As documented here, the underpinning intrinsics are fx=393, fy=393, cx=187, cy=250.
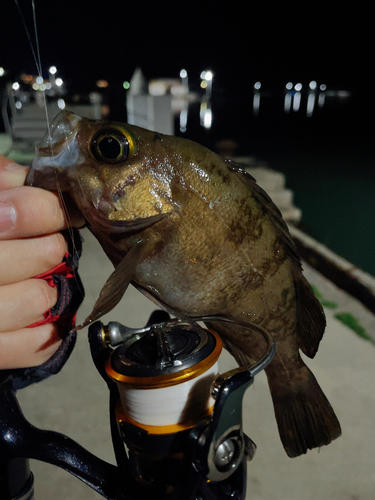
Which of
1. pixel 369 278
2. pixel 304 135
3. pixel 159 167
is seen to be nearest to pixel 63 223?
pixel 159 167

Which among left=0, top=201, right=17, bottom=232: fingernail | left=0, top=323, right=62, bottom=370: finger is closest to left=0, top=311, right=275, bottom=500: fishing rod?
left=0, top=323, right=62, bottom=370: finger

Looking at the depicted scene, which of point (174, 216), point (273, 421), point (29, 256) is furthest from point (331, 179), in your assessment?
point (29, 256)

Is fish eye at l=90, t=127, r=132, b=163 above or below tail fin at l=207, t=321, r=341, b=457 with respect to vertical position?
above

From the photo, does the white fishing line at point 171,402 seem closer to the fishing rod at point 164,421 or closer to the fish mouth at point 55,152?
the fishing rod at point 164,421

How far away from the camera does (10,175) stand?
3.34ft

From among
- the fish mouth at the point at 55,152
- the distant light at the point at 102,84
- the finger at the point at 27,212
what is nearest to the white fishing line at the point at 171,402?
the finger at the point at 27,212

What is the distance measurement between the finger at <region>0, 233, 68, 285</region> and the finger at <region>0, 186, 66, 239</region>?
3 cm

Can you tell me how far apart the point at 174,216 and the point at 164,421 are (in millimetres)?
524

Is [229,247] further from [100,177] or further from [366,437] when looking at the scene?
[366,437]

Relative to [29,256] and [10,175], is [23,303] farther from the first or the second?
[10,175]

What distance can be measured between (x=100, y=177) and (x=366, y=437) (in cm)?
238

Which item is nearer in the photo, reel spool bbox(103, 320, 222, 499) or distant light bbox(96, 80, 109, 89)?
reel spool bbox(103, 320, 222, 499)

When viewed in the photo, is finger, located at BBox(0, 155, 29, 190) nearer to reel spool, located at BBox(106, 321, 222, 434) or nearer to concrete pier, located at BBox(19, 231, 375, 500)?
reel spool, located at BBox(106, 321, 222, 434)

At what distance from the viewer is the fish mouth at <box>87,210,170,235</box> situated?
1045 mm
